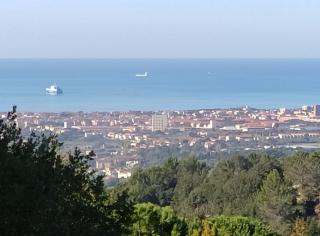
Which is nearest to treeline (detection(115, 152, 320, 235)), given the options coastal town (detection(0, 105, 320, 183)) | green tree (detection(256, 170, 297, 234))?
green tree (detection(256, 170, 297, 234))

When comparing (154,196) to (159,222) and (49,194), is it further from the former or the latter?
(49,194)

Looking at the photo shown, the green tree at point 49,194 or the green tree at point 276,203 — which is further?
the green tree at point 276,203

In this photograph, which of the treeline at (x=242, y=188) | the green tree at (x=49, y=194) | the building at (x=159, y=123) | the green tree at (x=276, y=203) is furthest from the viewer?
the building at (x=159, y=123)

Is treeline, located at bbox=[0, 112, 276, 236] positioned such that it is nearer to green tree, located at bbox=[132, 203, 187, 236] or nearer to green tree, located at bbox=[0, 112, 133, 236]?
green tree, located at bbox=[0, 112, 133, 236]

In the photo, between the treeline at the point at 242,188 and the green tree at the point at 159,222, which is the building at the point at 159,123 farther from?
the green tree at the point at 159,222

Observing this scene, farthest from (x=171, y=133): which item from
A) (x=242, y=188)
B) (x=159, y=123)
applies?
(x=242, y=188)

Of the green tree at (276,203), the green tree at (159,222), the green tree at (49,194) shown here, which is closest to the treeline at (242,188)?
the green tree at (276,203)
